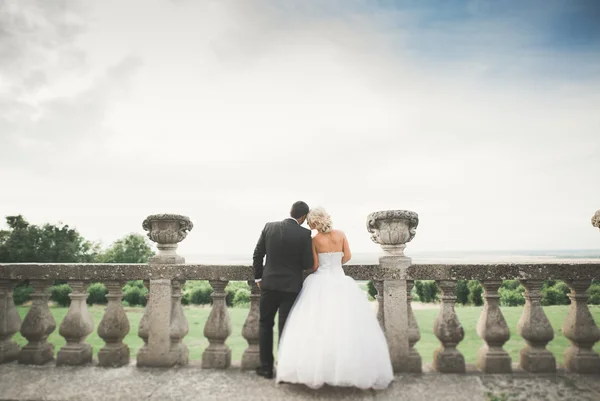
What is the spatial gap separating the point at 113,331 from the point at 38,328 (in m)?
0.99

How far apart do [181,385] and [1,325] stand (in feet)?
8.69

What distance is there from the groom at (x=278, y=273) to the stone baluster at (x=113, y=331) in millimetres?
1818

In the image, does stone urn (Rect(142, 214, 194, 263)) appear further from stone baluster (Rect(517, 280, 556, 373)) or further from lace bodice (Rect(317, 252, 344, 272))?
stone baluster (Rect(517, 280, 556, 373))

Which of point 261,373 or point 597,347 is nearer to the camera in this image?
point 261,373

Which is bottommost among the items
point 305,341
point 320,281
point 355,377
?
point 355,377

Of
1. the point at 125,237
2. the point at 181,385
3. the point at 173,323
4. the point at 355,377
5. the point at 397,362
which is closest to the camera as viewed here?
the point at 355,377

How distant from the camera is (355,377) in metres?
3.33

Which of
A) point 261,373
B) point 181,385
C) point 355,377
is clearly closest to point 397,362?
point 355,377

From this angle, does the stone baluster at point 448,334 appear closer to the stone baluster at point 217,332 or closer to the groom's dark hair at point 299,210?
the groom's dark hair at point 299,210

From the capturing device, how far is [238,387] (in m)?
3.60

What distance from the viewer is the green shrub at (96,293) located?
1497 centimetres

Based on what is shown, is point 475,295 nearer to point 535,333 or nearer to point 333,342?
point 535,333

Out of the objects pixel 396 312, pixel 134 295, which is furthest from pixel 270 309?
pixel 134 295

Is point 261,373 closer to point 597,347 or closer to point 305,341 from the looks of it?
point 305,341
